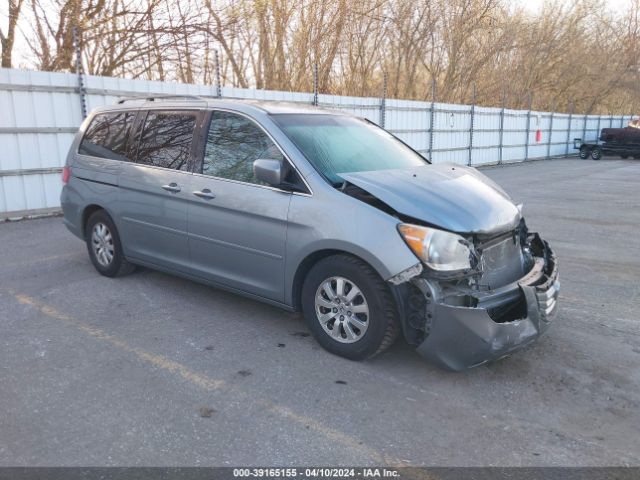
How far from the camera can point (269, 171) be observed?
3705 mm

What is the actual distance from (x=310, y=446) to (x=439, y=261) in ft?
4.31

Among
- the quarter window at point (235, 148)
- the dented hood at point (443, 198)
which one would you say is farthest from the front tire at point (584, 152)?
the quarter window at point (235, 148)

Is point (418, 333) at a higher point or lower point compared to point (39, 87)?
lower

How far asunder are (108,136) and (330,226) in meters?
2.95

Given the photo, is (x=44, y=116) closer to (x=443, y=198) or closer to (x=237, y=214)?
(x=237, y=214)

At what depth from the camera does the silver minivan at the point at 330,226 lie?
128 inches

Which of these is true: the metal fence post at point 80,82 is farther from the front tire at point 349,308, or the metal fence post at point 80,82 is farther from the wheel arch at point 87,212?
the front tire at point 349,308

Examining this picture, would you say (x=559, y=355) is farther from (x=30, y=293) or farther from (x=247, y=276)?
(x=30, y=293)

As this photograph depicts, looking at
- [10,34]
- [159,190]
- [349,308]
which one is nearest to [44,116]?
[10,34]

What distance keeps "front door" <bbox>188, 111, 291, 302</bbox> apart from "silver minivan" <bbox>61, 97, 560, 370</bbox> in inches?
0.4

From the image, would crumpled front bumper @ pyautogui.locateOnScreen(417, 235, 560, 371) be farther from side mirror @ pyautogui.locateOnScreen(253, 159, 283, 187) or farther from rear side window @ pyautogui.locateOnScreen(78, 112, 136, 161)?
rear side window @ pyautogui.locateOnScreen(78, 112, 136, 161)

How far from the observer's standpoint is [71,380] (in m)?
3.35

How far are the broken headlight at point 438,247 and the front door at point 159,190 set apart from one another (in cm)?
203

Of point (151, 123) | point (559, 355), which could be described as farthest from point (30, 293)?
point (559, 355)
